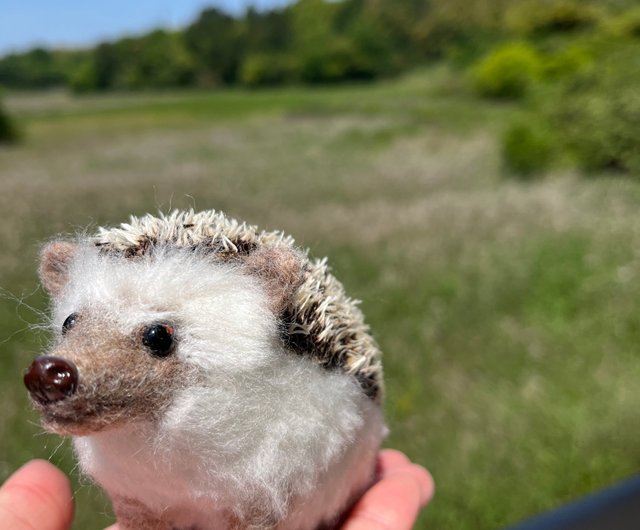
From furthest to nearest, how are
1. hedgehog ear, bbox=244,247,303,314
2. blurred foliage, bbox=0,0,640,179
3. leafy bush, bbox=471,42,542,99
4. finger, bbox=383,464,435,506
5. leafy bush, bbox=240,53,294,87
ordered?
1. leafy bush, bbox=471,42,542,99
2. leafy bush, bbox=240,53,294,87
3. blurred foliage, bbox=0,0,640,179
4. finger, bbox=383,464,435,506
5. hedgehog ear, bbox=244,247,303,314

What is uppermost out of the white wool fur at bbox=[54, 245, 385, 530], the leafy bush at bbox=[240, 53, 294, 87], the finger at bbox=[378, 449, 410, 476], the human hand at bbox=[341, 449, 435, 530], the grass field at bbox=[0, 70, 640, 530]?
the white wool fur at bbox=[54, 245, 385, 530]

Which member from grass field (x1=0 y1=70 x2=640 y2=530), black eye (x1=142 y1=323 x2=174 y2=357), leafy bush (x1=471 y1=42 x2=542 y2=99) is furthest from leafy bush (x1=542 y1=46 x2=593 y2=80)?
black eye (x1=142 y1=323 x2=174 y2=357)

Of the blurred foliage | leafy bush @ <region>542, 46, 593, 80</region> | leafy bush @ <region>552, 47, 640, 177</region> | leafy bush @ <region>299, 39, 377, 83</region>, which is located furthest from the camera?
leafy bush @ <region>299, 39, 377, 83</region>

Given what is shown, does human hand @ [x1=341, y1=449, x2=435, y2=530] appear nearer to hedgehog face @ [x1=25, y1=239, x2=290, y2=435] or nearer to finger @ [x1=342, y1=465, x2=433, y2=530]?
finger @ [x1=342, y1=465, x2=433, y2=530]

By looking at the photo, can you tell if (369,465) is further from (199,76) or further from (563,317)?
(199,76)

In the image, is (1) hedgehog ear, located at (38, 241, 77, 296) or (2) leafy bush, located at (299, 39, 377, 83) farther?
(2) leafy bush, located at (299, 39, 377, 83)

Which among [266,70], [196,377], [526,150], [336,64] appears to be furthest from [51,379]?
[336,64]
